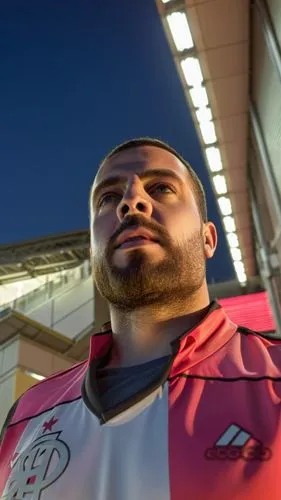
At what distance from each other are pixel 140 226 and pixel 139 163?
0.33 meters

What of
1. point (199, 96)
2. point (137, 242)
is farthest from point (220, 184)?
point (137, 242)

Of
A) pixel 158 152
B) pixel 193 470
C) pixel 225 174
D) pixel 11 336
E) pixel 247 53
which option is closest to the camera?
pixel 193 470

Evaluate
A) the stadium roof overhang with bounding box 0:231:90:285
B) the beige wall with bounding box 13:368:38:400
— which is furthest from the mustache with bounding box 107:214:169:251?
the stadium roof overhang with bounding box 0:231:90:285

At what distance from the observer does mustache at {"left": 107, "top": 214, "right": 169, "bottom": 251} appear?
131 cm

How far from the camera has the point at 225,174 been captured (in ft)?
20.4

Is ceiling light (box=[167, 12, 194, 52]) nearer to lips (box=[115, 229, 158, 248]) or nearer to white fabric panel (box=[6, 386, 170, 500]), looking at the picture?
lips (box=[115, 229, 158, 248])

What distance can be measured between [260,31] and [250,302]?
393 cm

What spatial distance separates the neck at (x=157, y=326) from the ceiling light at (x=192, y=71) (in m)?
3.83

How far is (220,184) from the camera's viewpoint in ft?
20.9

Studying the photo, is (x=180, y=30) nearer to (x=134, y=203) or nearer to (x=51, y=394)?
(x=134, y=203)

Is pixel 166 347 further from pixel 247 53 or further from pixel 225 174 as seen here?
pixel 225 174

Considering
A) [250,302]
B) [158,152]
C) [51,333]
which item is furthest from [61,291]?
[158,152]

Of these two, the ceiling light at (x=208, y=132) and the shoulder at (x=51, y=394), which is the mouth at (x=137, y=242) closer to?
the shoulder at (x=51, y=394)

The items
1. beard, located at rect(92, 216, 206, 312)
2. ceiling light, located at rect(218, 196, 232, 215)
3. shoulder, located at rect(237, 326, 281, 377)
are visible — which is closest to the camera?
shoulder, located at rect(237, 326, 281, 377)
